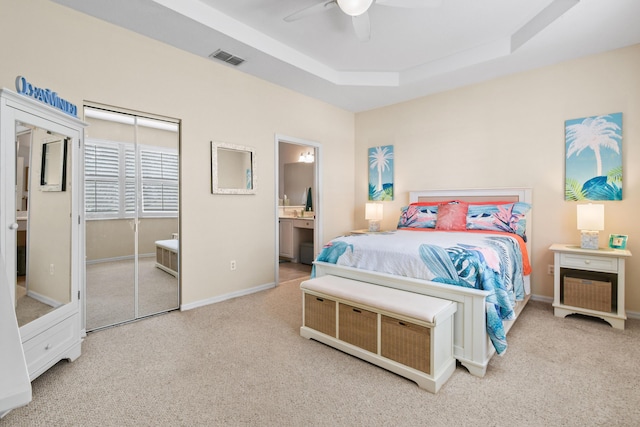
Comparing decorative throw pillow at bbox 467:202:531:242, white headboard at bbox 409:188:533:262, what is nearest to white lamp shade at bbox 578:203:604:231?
decorative throw pillow at bbox 467:202:531:242

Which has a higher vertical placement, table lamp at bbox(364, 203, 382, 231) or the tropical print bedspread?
table lamp at bbox(364, 203, 382, 231)

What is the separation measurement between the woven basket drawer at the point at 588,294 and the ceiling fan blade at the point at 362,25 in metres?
2.99

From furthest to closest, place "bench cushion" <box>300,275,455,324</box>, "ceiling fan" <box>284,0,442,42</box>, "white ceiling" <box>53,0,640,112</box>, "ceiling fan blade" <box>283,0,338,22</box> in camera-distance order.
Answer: "white ceiling" <box>53,0,640,112</box> < "ceiling fan blade" <box>283,0,338,22</box> < "ceiling fan" <box>284,0,442,42</box> < "bench cushion" <box>300,275,455,324</box>

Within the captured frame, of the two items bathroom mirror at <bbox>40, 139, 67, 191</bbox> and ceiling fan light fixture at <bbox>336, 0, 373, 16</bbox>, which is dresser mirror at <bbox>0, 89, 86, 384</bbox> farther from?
ceiling fan light fixture at <bbox>336, 0, 373, 16</bbox>

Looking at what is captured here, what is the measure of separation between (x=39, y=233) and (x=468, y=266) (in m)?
2.86

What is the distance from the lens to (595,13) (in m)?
2.66

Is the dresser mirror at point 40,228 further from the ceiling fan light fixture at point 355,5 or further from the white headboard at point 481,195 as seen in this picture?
the white headboard at point 481,195

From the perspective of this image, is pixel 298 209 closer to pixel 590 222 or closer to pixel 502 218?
pixel 502 218

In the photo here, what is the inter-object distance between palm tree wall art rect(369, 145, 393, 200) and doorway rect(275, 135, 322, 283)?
3.12ft

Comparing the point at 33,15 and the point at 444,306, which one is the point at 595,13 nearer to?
the point at 444,306

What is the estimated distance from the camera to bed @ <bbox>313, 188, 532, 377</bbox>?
6.89 ft

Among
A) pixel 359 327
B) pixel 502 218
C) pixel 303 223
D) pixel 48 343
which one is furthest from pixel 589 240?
pixel 48 343

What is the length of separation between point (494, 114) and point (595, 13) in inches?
55.6

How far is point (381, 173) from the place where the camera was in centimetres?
513
